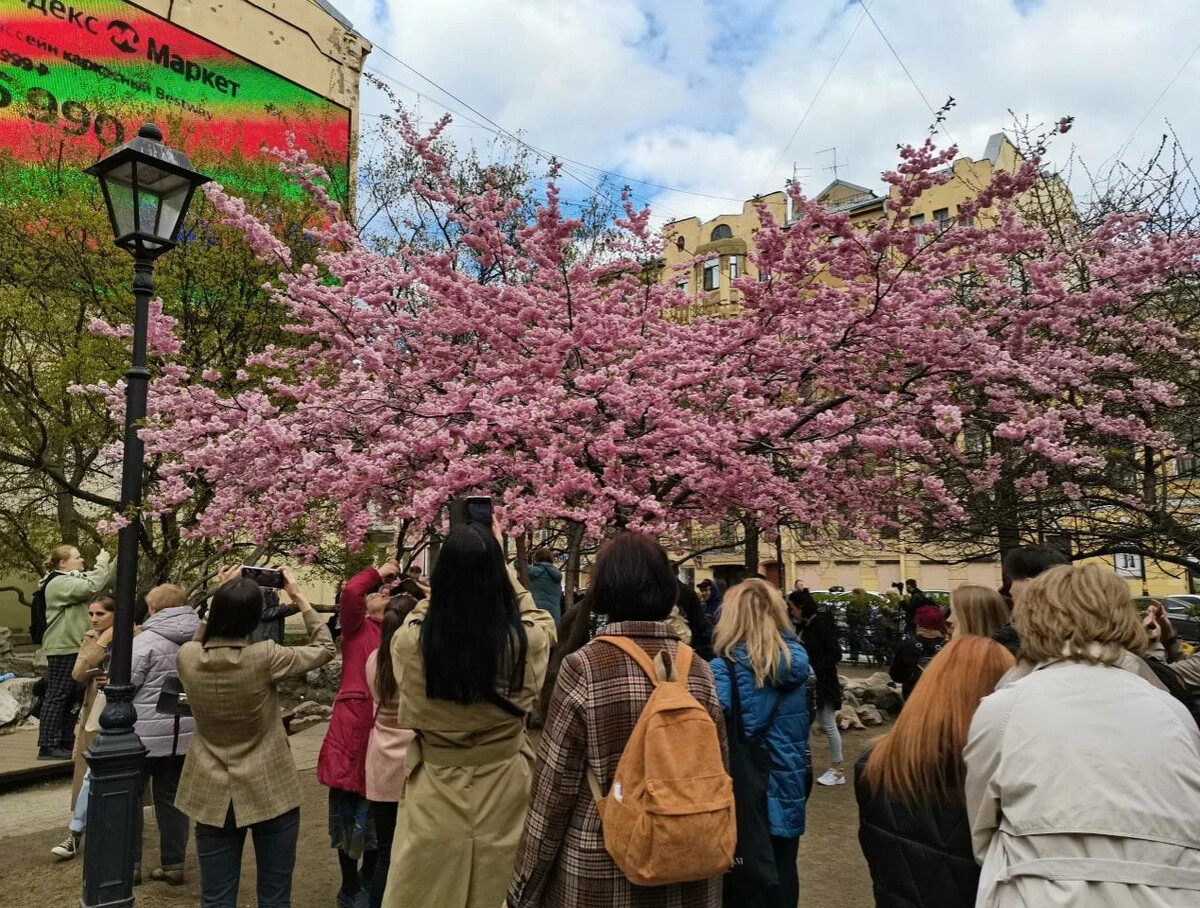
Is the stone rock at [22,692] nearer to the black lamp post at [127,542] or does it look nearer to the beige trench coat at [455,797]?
the black lamp post at [127,542]

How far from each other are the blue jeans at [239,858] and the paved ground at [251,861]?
1084 millimetres

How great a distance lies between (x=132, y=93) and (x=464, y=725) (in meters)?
22.9

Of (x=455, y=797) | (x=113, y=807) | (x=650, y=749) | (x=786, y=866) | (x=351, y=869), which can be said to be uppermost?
(x=650, y=749)

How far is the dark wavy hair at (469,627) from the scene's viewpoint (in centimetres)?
281

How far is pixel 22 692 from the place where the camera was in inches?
404

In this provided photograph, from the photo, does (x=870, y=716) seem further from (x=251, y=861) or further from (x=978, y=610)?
(x=978, y=610)

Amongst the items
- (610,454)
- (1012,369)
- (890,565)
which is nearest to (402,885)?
(610,454)

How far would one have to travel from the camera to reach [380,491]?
7.81 metres

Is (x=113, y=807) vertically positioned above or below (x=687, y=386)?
below

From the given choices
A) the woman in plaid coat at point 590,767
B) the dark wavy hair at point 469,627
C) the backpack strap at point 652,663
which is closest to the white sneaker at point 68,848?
the dark wavy hair at point 469,627

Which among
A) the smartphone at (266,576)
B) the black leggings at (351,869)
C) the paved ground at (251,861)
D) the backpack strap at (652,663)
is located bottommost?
the paved ground at (251,861)

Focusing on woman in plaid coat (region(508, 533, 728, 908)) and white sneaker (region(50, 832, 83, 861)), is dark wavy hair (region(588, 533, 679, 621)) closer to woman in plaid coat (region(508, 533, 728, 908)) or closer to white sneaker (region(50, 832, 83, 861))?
woman in plaid coat (region(508, 533, 728, 908))

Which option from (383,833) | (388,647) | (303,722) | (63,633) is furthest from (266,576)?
(303,722)

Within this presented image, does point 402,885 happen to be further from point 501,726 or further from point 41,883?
point 41,883
